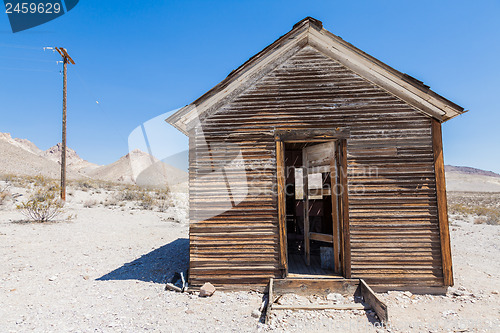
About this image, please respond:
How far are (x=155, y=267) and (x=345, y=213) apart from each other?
466 centimetres

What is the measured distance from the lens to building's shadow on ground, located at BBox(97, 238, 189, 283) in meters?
6.18

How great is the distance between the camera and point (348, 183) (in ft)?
17.6

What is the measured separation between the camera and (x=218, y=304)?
15.9 feet

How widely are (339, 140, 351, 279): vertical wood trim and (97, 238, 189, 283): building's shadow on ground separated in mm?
3450

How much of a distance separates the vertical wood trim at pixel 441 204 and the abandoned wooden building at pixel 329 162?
2cm

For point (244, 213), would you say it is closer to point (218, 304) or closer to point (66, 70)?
point (218, 304)

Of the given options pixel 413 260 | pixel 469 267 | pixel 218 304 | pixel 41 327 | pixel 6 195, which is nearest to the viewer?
pixel 41 327

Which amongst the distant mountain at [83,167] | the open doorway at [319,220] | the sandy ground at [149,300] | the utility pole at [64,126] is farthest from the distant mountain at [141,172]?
the open doorway at [319,220]

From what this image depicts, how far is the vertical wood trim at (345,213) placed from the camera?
206 inches

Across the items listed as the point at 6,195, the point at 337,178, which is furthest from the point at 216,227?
the point at 6,195

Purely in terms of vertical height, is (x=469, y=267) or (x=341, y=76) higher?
(x=341, y=76)

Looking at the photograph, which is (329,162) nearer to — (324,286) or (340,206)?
(340,206)

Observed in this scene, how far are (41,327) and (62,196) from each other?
1360 cm

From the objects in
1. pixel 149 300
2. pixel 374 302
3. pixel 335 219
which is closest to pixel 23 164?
pixel 149 300
